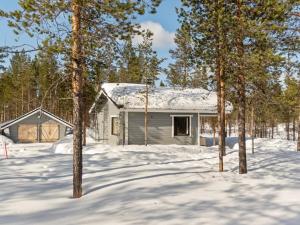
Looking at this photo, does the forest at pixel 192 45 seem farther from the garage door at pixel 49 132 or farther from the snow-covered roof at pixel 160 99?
the garage door at pixel 49 132

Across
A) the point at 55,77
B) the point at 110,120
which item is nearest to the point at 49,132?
the point at 110,120

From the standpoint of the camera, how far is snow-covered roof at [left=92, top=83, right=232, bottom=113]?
27.9 metres

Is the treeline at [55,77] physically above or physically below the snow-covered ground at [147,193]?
above

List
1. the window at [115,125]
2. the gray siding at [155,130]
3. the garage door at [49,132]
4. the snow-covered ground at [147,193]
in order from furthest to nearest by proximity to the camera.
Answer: the garage door at [49,132], the window at [115,125], the gray siding at [155,130], the snow-covered ground at [147,193]

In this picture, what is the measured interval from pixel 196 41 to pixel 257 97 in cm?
351

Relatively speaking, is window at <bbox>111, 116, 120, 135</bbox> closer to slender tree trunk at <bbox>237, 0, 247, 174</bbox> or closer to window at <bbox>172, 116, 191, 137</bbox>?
window at <bbox>172, 116, 191, 137</bbox>

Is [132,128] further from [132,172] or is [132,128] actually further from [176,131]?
[132,172]

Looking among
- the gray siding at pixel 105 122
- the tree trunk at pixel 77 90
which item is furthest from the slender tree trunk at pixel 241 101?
the gray siding at pixel 105 122

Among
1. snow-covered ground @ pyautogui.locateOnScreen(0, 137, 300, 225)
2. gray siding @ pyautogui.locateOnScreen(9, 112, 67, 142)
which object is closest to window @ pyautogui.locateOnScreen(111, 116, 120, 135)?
gray siding @ pyautogui.locateOnScreen(9, 112, 67, 142)

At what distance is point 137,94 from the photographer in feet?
96.2

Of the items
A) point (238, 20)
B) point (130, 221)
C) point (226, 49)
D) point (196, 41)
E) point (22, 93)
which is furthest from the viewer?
point (22, 93)

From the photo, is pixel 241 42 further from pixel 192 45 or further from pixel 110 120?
pixel 110 120

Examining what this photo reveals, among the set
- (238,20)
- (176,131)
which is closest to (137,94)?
(176,131)

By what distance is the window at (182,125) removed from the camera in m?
28.9
